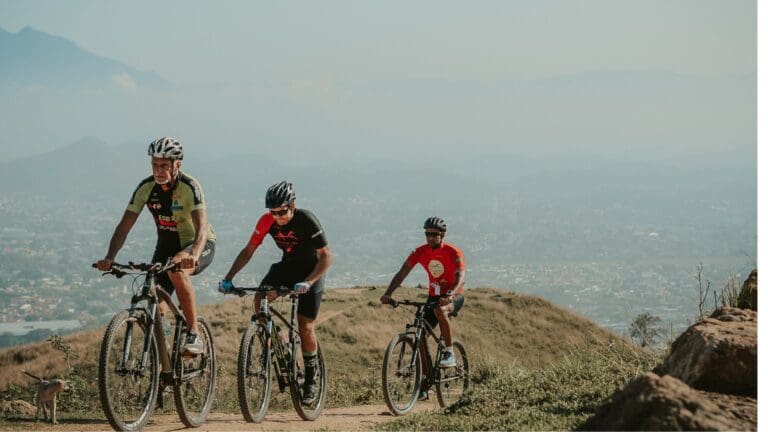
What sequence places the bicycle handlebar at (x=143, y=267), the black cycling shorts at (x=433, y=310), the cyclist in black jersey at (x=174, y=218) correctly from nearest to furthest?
the bicycle handlebar at (x=143, y=267), the cyclist in black jersey at (x=174, y=218), the black cycling shorts at (x=433, y=310)

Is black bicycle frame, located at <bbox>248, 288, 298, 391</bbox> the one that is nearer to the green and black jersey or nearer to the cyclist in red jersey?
the green and black jersey

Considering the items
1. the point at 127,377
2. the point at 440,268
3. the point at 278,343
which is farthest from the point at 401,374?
the point at 127,377

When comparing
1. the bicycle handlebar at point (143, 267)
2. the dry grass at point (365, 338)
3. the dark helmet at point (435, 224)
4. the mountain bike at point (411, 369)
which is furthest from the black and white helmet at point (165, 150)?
the dry grass at point (365, 338)

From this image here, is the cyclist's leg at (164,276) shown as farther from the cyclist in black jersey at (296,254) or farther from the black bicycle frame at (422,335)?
the black bicycle frame at (422,335)

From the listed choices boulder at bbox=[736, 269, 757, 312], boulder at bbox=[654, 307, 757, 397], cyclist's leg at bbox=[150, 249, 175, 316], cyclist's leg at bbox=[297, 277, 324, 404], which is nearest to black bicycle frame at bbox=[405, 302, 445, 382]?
cyclist's leg at bbox=[297, 277, 324, 404]

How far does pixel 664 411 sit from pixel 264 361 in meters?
5.12

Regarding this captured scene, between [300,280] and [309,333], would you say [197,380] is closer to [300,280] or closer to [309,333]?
[309,333]

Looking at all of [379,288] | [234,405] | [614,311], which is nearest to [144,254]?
[614,311]

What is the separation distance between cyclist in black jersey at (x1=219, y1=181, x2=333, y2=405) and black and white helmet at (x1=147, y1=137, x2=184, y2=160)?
112 centimetres

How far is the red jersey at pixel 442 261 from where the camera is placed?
38.1 ft

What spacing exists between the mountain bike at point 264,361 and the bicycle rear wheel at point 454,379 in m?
2.23

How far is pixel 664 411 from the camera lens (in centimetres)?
554

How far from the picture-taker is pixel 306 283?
942cm

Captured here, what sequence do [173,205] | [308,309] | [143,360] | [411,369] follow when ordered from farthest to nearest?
[411,369] → [308,309] → [173,205] → [143,360]
